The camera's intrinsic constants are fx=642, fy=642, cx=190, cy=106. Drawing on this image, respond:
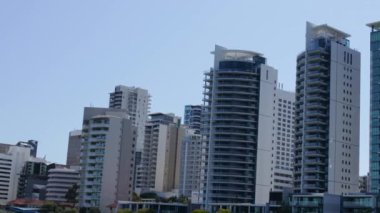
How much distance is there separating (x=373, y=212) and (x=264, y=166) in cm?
4706

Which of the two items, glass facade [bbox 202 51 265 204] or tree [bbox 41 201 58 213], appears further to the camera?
tree [bbox 41 201 58 213]

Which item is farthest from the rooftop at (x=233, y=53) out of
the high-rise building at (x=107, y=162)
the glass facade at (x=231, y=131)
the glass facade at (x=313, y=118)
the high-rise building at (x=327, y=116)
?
the high-rise building at (x=107, y=162)

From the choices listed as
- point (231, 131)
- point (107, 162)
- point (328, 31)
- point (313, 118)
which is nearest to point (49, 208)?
point (107, 162)

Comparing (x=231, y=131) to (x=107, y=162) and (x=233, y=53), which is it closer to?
(x=233, y=53)

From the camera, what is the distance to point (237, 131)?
164 metres

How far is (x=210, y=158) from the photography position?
163875mm

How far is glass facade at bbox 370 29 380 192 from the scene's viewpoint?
134000 millimetres

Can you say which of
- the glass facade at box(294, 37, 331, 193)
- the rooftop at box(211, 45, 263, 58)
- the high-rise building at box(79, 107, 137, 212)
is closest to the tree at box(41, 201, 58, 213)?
the high-rise building at box(79, 107, 137, 212)

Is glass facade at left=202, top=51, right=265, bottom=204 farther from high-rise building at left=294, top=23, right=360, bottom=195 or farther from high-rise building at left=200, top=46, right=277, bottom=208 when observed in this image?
high-rise building at left=294, top=23, right=360, bottom=195

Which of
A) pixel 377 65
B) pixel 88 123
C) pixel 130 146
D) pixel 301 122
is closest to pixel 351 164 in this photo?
pixel 301 122

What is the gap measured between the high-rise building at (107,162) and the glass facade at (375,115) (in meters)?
63.5

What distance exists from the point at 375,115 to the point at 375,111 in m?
0.94

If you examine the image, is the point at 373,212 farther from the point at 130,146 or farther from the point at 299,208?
the point at 130,146

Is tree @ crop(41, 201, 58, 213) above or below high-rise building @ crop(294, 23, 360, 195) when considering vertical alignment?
below
